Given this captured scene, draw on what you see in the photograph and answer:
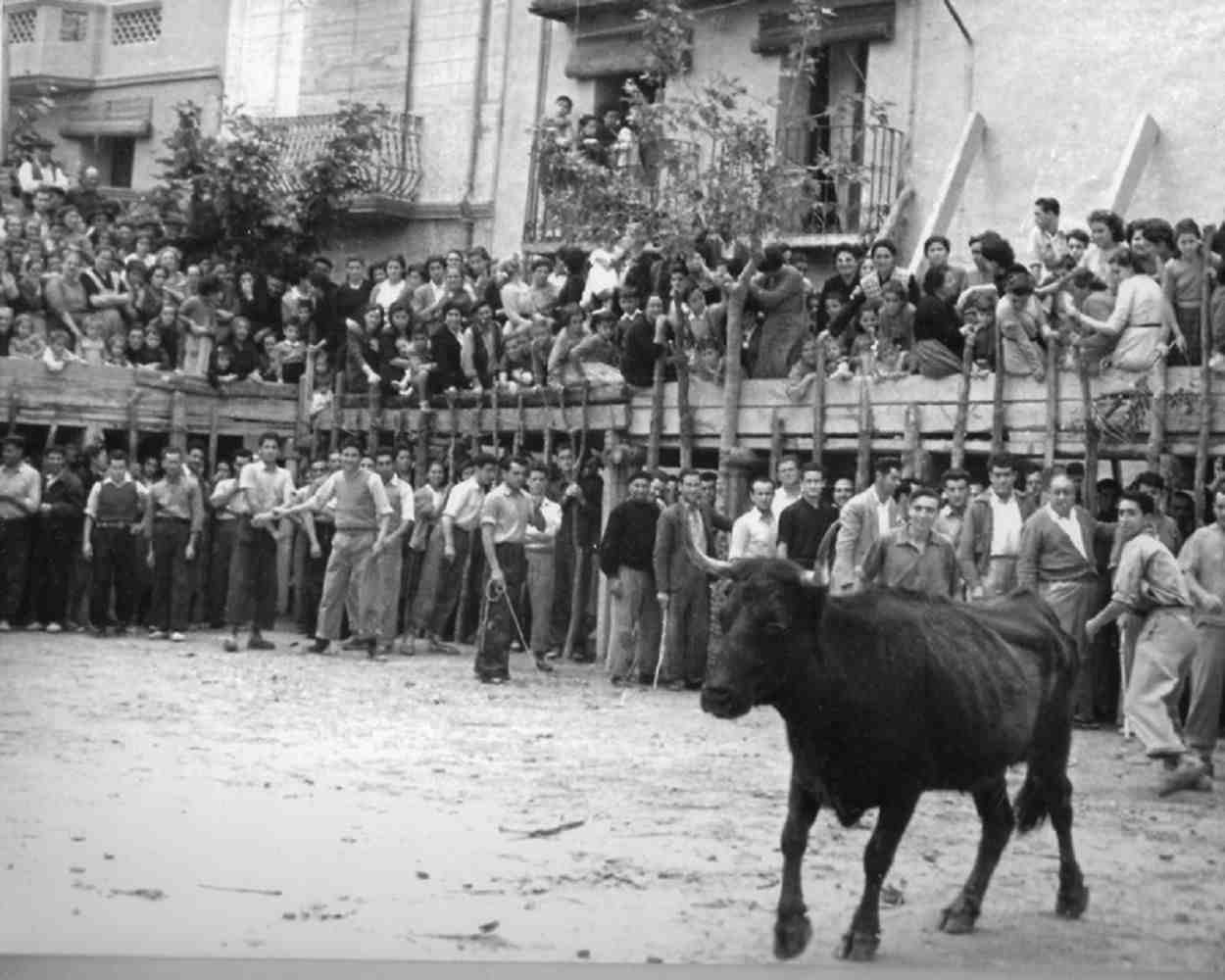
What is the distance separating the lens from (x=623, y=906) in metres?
4.20

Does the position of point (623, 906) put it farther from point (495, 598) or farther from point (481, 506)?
point (481, 506)

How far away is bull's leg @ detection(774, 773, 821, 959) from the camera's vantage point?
13.6 feet

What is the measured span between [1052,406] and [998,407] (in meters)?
0.22

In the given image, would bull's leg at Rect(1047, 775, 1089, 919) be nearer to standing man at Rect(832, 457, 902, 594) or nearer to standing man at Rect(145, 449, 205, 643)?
standing man at Rect(832, 457, 902, 594)

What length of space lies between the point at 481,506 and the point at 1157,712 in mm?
4586

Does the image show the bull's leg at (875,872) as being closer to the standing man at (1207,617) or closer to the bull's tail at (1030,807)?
the bull's tail at (1030,807)

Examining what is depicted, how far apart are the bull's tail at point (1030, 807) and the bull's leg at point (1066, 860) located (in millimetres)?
23

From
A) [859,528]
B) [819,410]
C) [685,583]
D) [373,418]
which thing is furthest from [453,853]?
[373,418]

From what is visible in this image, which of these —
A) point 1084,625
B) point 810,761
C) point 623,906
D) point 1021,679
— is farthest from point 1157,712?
point 623,906

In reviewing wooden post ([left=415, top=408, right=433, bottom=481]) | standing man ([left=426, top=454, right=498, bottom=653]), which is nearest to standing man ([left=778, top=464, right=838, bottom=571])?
wooden post ([left=415, top=408, right=433, bottom=481])

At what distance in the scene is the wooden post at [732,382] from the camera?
850cm

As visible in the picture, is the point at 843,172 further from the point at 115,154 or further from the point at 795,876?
the point at 795,876

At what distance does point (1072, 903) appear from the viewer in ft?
14.2

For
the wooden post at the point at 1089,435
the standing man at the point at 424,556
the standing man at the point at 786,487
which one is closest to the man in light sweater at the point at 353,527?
the standing man at the point at 424,556
